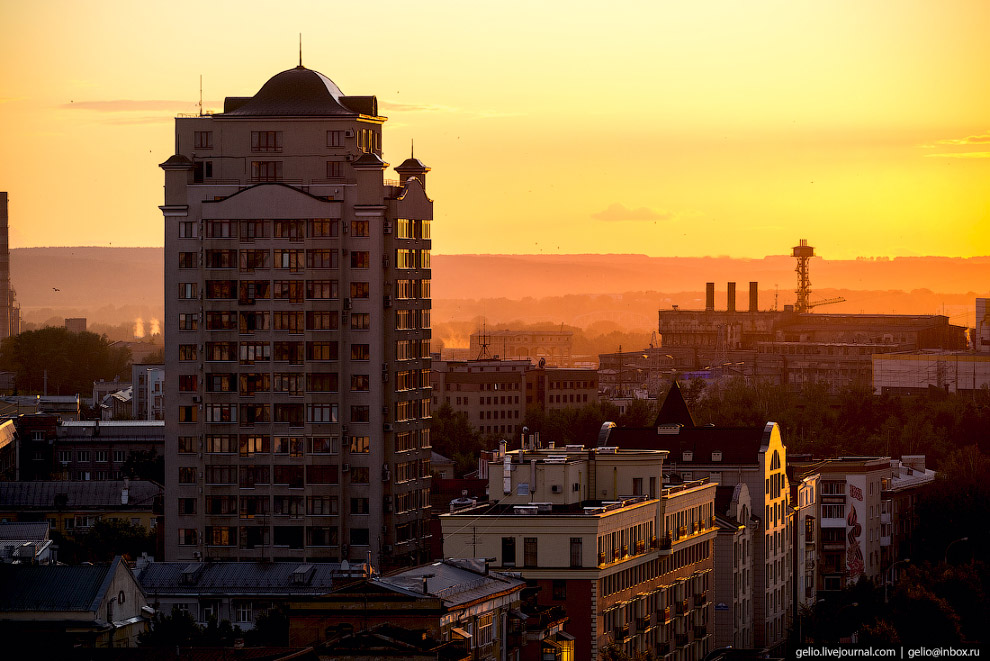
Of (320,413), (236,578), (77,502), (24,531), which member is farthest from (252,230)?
(77,502)

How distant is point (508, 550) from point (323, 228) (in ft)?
78.5

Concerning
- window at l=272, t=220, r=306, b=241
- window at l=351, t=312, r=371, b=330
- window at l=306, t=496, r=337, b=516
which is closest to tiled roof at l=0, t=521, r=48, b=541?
window at l=306, t=496, r=337, b=516

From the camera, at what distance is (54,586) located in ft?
272

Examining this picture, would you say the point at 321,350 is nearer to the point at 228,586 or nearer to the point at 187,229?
the point at 187,229

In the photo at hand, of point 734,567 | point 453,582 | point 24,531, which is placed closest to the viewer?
point 453,582

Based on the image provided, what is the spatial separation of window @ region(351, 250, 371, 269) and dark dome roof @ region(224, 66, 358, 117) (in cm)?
718

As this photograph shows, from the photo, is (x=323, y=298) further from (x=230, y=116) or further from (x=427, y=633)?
(x=427, y=633)

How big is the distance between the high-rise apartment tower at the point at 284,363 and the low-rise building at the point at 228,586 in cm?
566

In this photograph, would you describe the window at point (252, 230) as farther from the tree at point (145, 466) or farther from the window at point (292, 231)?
the tree at point (145, 466)

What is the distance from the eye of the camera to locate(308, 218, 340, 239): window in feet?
346

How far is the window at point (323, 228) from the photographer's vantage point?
346 feet

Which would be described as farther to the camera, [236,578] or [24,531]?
[24,531]

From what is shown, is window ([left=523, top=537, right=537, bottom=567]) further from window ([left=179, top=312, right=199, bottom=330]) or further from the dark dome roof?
the dark dome roof

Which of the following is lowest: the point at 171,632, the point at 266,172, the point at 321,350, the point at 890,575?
the point at 890,575
